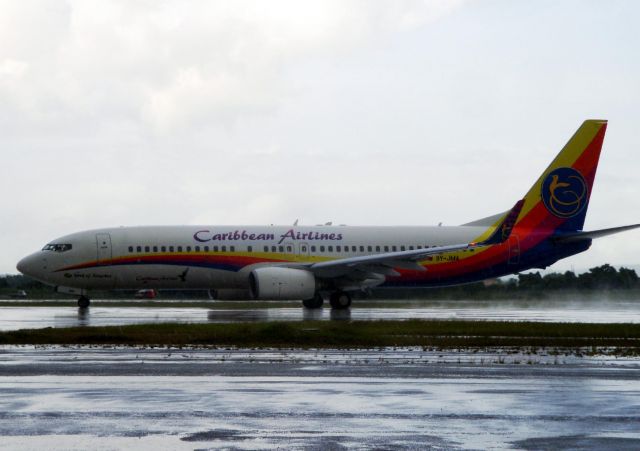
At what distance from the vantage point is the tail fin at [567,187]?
49812 mm

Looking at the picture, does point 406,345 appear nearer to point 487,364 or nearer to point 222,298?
point 487,364

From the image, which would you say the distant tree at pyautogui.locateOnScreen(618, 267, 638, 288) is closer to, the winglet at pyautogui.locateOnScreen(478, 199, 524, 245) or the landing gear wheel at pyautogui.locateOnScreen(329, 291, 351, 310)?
the winglet at pyautogui.locateOnScreen(478, 199, 524, 245)

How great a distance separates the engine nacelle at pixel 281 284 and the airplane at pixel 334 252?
4 centimetres

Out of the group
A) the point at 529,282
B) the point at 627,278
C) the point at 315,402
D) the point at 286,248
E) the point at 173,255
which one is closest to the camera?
the point at 315,402

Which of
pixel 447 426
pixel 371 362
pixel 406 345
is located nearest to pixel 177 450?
pixel 447 426

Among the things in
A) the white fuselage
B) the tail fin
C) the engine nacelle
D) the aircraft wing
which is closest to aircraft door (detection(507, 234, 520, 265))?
the tail fin

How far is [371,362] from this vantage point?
1903cm

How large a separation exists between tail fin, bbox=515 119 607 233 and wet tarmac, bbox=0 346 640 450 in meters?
30.2

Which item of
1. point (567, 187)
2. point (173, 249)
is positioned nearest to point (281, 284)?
point (173, 249)

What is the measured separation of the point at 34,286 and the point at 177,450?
251 ft

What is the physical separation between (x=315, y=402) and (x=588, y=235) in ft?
123

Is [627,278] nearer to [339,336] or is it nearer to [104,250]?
[104,250]

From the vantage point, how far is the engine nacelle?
141 ft

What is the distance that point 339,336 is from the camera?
81.9 ft
